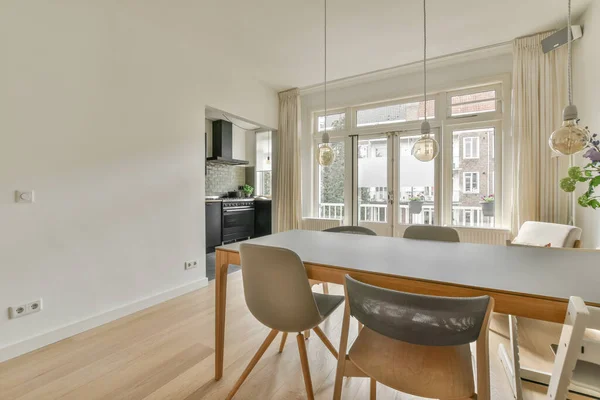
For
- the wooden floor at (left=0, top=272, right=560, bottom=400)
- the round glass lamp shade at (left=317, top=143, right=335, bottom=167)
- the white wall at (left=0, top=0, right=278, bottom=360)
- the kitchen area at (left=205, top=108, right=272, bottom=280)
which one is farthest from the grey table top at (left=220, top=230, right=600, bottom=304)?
the kitchen area at (left=205, top=108, right=272, bottom=280)

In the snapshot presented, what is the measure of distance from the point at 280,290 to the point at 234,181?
528 centimetres

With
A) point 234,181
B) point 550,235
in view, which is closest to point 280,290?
point 550,235

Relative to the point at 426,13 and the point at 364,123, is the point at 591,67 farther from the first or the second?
the point at 364,123

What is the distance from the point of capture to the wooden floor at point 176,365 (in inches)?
60.7

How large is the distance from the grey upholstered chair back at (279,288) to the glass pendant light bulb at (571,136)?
5.05 feet

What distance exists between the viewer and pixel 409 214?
416 cm

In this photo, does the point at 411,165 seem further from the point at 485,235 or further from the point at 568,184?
the point at 568,184

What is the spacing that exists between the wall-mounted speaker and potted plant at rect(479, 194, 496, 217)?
5.73 feet

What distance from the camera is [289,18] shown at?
2758 mm

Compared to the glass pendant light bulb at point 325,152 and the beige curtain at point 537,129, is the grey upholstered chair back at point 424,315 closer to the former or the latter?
the glass pendant light bulb at point 325,152

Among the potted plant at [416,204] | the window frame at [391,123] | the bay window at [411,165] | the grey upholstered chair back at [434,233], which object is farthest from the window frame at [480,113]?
the grey upholstered chair back at [434,233]

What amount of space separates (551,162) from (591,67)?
3.15ft

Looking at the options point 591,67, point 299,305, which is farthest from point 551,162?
point 299,305

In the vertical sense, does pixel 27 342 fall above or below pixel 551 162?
below
